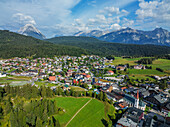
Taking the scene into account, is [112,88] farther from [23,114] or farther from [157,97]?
[23,114]

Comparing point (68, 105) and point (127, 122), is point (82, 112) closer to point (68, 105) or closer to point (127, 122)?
point (68, 105)

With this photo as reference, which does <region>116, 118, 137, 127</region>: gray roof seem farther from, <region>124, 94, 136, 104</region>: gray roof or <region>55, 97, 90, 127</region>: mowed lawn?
<region>55, 97, 90, 127</region>: mowed lawn

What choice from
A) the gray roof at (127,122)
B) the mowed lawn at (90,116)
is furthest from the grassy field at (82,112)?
the gray roof at (127,122)

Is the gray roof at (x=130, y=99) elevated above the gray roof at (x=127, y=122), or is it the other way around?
the gray roof at (x=130, y=99)

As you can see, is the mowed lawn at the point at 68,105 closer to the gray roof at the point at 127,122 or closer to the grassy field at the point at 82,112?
the grassy field at the point at 82,112

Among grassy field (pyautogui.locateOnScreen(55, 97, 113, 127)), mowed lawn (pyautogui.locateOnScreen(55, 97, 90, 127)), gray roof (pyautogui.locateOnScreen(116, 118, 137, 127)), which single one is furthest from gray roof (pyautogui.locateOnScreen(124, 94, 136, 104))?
mowed lawn (pyautogui.locateOnScreen(55, 97, 90, 127))

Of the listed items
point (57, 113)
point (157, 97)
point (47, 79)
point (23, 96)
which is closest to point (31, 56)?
point (47, 79)
